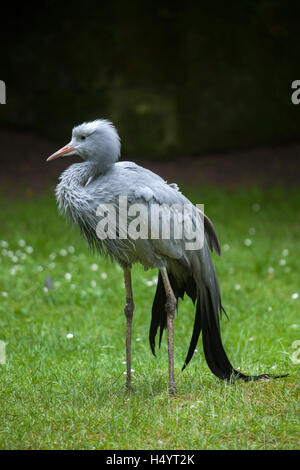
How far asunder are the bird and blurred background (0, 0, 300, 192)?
5.88m

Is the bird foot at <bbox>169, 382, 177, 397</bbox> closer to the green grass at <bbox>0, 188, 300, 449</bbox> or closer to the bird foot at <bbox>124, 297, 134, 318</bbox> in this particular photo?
the green grass at <bbox>0, 188, 300, 449</bbox>

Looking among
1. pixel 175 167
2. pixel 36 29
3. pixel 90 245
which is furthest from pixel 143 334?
pixel 36 29

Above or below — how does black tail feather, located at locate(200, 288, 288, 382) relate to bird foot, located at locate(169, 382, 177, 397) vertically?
above

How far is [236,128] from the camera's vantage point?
10242 mm

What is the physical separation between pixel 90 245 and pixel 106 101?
21.0 ft

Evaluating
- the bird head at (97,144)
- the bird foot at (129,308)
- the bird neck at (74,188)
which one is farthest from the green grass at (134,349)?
the bird head at (97,144)

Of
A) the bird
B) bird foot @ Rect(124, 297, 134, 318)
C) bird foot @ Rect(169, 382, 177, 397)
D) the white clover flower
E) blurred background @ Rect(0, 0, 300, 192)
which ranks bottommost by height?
bird foot @ Rect(169, 382, 177, 397)

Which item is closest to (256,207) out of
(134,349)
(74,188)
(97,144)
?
(134,349)

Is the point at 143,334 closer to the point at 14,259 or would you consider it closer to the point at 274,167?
the point at 14,259

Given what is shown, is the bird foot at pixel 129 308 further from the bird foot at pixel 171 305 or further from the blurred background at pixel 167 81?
the blurred background at pixel 167 81

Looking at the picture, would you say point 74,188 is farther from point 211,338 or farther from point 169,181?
point 169,181

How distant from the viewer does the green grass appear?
3.27 m

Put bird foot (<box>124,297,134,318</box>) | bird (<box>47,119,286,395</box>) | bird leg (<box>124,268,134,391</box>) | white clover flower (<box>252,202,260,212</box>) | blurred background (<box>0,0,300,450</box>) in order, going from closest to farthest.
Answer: blurred background (<box>0,0,300,450</box>) → bird (<box>47,119,286,395</box>) → bird leg (<box>124,268,134,391</box>) → bird foot (<box>124,297,134,318</box>) → white clover flower (<box>252,202,260,212</box>)

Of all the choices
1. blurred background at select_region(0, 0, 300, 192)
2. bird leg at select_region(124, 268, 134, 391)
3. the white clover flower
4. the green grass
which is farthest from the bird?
blurred background at select_region(0, 0, 300, 192)
